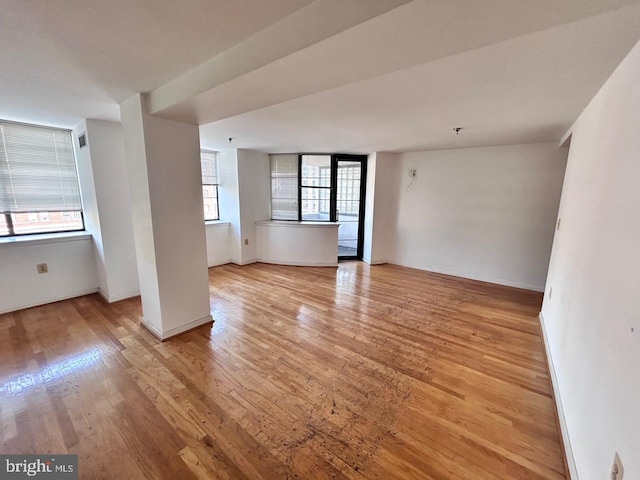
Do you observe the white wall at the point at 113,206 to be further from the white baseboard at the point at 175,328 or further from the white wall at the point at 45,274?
the white baseboard at the point at 175,328

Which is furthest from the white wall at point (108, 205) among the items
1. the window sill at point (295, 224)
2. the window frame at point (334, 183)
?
the window frame at point (334, 183)

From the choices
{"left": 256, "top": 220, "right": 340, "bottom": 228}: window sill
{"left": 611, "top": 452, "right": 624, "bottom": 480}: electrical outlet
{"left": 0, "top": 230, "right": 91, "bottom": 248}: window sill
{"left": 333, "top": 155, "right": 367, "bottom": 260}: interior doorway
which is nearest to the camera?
{"left": 611, "top": 452, "right": 624, "bottom": 480}: electrical outlet

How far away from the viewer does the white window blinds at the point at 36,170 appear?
2.89 m

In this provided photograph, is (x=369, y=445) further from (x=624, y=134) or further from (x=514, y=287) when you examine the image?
(x=514, y=287)

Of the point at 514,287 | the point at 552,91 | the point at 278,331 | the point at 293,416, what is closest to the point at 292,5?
the point at 552,91

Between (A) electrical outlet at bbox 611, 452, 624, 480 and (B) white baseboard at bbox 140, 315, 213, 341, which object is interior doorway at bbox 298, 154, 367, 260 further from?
(A) electrical outlet at bbox 611, 452, 624, 480

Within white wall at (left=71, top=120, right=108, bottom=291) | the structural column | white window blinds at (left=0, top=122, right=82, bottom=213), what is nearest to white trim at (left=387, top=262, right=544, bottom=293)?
the structural column

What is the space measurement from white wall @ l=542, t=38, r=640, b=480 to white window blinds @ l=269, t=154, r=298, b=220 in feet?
13.6

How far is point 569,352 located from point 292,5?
256 cm

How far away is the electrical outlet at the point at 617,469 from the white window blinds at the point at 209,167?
214 inches

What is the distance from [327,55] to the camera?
3.80 ft

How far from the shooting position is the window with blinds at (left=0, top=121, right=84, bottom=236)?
2.91 m

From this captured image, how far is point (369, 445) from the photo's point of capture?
57.6 inches

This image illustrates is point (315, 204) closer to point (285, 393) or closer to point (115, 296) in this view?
point (115, 296)
